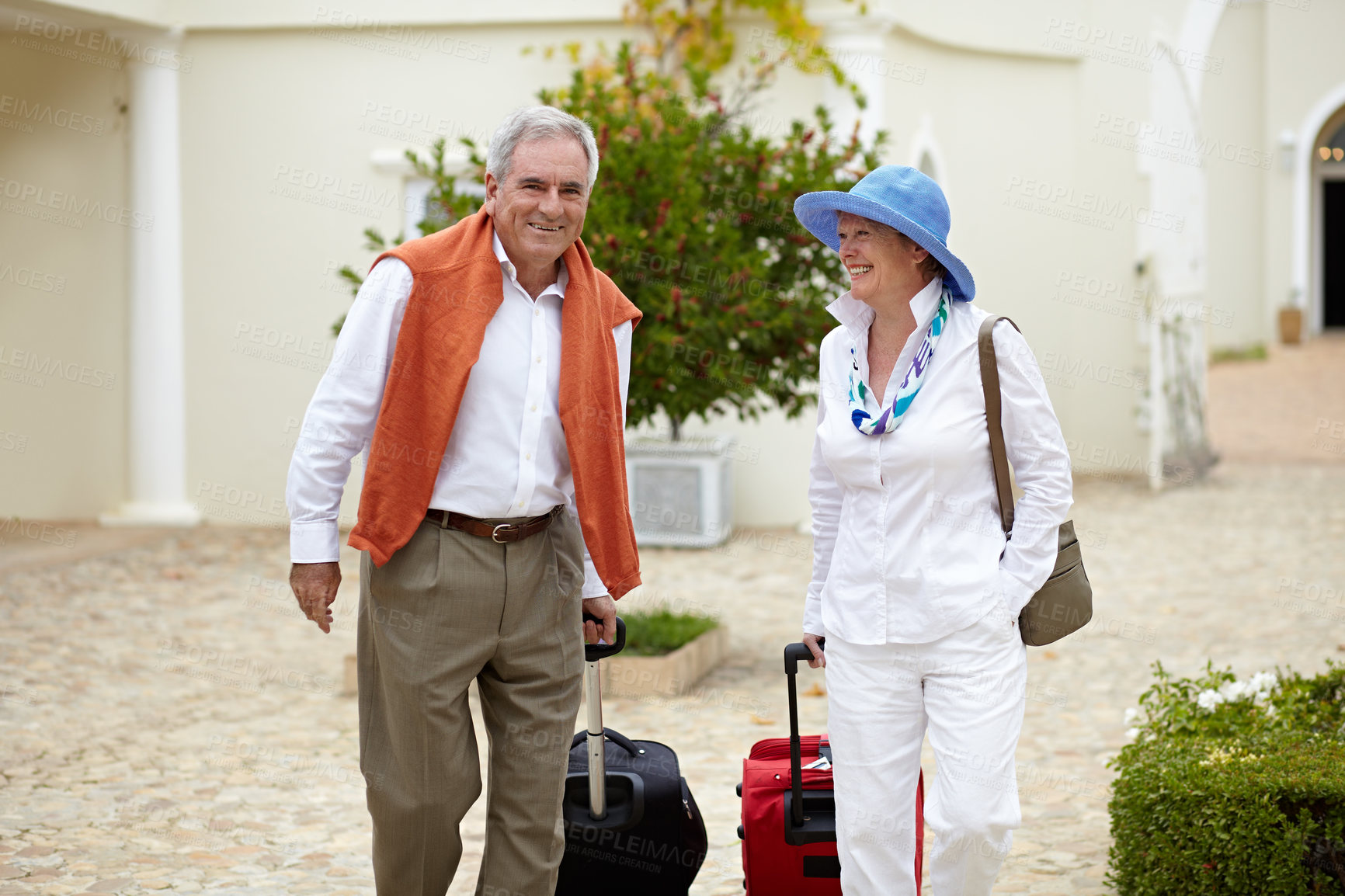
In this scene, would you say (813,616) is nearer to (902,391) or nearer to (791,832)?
(791,832)

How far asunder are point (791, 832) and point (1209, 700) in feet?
5.80

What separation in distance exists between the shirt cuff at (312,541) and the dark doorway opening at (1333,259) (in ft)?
87.2

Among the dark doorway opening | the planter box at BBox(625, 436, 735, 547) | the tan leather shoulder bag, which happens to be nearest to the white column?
the planter box at BBox(625, 436, 735, 547)

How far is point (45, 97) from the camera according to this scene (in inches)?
459

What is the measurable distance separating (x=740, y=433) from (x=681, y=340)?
210 inches

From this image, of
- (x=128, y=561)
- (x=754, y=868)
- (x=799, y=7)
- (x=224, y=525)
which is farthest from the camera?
(x=224, y=525)

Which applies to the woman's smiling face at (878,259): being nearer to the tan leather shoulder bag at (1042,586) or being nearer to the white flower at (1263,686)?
the tan leather shoulder bag at (1042,586)

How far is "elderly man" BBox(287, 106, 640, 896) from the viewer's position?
3.10m

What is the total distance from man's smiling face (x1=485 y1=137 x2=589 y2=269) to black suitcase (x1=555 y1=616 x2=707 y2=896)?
1.02 m

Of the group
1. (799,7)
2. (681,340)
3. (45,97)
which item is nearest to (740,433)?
(799,7)

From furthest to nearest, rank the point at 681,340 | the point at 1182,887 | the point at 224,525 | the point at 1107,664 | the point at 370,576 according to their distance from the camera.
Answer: the point at 224,525 < the point at 1107,664 < the point at 681,340 < the point at 1182,887 < the point at 370,576

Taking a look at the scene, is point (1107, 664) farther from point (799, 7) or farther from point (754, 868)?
point (799, 7)

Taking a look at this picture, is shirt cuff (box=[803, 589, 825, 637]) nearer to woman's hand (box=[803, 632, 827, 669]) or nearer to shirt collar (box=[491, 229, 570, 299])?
woman's hand (box=[803, 632, 827, 669])

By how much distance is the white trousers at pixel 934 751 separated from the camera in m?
2.98
